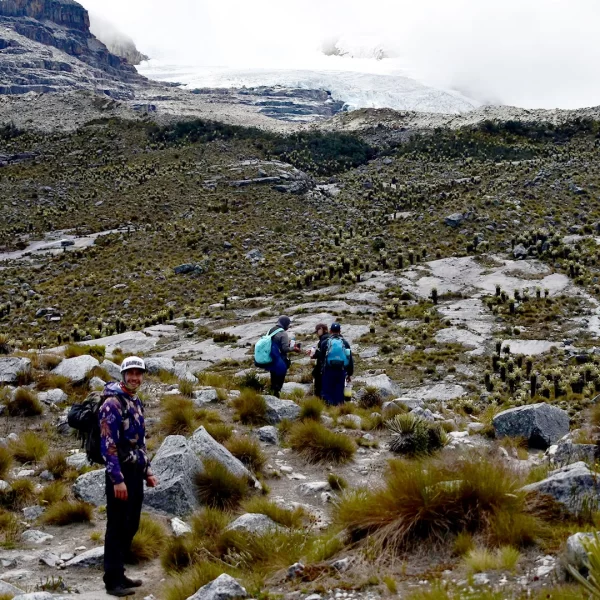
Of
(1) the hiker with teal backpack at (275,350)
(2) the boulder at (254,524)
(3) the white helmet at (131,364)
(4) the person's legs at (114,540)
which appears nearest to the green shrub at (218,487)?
(2) the boulder at (254,524)

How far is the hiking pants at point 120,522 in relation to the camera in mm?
5430

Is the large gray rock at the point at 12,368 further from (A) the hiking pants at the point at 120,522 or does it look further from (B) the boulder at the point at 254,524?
(B) the boulder at the point at 254,524

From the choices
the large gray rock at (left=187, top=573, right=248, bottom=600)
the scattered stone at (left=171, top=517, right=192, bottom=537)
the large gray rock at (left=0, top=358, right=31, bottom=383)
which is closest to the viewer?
the large gray rock at (left=187, top=573, right=248, bottom=600)

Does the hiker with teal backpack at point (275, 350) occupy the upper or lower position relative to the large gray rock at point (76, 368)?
upper

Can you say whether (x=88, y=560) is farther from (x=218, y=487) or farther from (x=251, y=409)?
(x=251, y=409)

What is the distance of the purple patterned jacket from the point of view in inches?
217

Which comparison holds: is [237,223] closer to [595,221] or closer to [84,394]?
[595,221]

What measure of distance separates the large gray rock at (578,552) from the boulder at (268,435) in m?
6.26

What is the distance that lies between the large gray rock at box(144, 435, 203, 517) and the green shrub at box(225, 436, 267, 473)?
3.95ft

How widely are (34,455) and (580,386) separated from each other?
1343cm

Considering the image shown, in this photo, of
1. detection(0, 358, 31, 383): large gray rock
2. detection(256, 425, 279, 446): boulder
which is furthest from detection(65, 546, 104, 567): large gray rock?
Result: detection(0, 358, 31, 383): large gray rock

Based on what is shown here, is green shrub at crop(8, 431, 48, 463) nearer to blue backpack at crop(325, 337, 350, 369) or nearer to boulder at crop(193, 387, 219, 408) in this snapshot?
boulder at crop(193, 387, 219, 408)

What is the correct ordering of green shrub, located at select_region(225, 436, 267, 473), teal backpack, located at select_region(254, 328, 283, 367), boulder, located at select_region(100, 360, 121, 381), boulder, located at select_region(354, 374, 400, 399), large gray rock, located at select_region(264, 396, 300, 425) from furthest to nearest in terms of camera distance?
boulder, located at select_region(354, 374, 400, 399) → boulder, located at select_region(100, 360, 121, 381) → teal backpack, located at select_region(254, 328, 283, 367) → large gray rock, located at select_region(264, 396, 300, 425) → green shrub, located at select_region(225, 436, 267, 473)

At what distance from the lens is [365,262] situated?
33.2m
